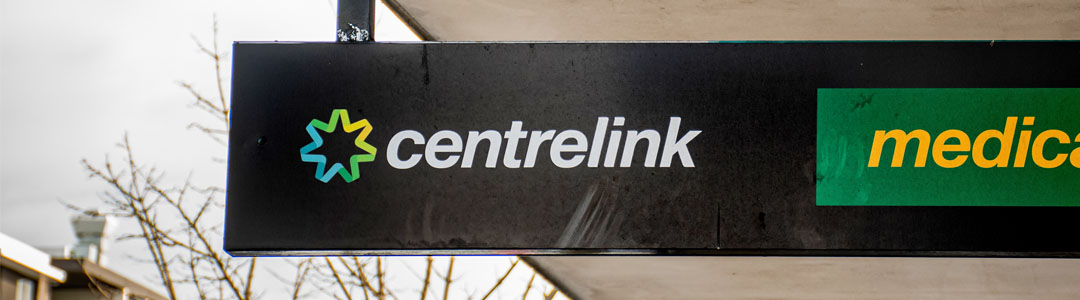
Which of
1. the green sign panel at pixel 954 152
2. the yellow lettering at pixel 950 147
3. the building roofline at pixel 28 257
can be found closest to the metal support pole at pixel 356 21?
the green sign panel at pixel 954 152

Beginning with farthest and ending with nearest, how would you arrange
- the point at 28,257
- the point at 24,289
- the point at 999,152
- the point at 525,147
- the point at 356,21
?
1. the point at 24,289
2. the point at 28,257
3. the point at 356,21
4. the point at 525,147
5. the point at 999,152

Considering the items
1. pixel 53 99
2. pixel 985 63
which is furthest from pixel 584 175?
pixel 53 99

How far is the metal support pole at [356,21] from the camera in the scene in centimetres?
299

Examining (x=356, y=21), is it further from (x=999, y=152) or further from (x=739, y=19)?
(x=739, y=19)

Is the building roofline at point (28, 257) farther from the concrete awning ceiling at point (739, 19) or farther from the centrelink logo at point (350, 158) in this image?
the centrelink logo at point (350, 158)

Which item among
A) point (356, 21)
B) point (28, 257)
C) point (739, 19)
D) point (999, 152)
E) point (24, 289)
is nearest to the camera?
point (999, 152)

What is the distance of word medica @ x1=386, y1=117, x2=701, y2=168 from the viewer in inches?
109

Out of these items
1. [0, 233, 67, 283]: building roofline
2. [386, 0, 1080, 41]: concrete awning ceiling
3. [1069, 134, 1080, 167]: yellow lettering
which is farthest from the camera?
[0, 233, 67, 283]: building roofline

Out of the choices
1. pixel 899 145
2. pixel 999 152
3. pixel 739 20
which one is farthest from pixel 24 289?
pixel 999 152

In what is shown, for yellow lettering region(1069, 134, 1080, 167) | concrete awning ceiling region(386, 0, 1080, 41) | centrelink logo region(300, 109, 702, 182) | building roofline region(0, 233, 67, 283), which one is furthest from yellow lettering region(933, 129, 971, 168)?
building roofline region(0, 233, 67, 283)

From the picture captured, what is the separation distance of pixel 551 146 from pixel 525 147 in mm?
67

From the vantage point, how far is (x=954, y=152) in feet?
8.93

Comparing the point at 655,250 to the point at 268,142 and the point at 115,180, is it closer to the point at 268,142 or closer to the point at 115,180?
the point at 268,142

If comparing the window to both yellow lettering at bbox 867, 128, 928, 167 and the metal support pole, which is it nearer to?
the metal support pole
